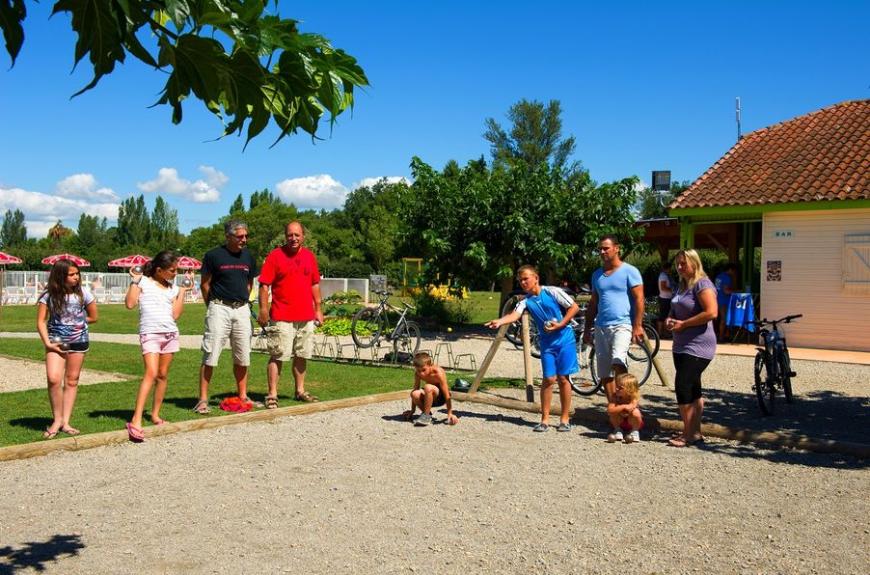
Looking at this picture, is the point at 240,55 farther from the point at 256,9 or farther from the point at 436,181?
the point at 436,181

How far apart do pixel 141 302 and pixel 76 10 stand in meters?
5.67

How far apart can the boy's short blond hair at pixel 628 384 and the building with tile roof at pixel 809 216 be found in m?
11.6

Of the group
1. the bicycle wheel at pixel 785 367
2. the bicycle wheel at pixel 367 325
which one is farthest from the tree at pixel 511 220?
the bicycle wheel at pixel 785 367

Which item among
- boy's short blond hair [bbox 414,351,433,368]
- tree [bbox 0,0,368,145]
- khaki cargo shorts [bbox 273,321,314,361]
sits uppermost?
tree [bbox 0,0,368,145]

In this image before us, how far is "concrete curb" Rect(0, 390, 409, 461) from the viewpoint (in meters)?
6.79

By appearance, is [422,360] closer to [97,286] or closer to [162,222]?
[97,286]

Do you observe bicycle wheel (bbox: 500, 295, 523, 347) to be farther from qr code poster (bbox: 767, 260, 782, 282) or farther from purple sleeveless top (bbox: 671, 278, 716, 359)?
purple sleeveless top (bbox: 671, 278, 716, 359)

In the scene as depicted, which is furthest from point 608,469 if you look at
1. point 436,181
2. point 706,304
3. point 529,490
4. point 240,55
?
point 436,181

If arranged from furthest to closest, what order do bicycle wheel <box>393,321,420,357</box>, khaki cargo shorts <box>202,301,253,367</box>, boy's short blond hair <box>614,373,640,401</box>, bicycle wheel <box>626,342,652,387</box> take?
bicycle wheel <box>393,321,420,357</box> → bicycle wheel <box>626,342,652,387</box> → khaki cargo shorts <box>202,301,253,367</box> → boy's short blond hair <box>614,373,640,401</box>

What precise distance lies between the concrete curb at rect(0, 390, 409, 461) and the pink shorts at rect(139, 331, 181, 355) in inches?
28.3

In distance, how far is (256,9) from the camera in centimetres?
244

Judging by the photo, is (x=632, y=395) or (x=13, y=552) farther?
(x=632, y=395)

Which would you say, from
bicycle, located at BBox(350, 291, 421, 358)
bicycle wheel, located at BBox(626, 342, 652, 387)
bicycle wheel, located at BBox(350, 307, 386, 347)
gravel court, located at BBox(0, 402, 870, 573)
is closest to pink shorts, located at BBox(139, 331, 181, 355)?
gravel court, located at BBox(0, 402, 870, 573)

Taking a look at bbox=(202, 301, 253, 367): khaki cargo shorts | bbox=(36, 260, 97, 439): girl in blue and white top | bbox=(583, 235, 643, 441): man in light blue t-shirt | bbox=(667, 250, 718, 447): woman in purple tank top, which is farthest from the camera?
bbox=(202, 301, 253, 367): khaki cargo shorts
